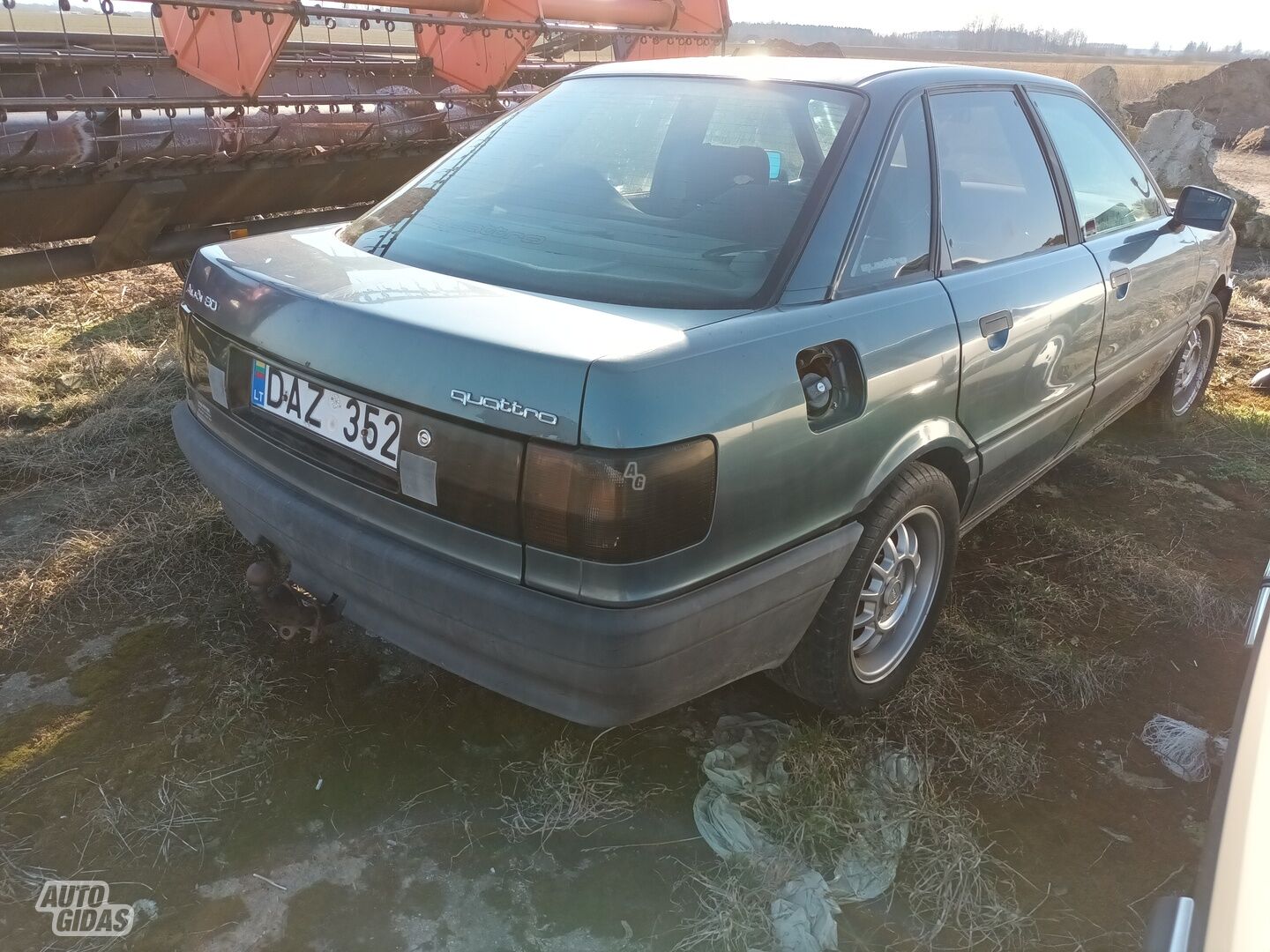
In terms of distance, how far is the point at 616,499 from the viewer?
5.48 feet

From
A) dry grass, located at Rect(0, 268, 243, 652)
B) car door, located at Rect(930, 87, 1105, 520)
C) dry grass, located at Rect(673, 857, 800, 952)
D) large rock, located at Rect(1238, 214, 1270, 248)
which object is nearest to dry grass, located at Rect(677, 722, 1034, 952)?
dry grass, located at Rect(673, 857, 800, 952)

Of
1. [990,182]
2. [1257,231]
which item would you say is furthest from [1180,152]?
Result: [990,182]

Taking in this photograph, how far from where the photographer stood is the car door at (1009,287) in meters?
2.51

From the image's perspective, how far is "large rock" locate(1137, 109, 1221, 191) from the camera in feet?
33.4

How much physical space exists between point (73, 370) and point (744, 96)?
12.9 feet

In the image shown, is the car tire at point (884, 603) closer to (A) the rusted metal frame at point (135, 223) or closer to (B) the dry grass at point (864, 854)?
(B) the dry grass at point (864, 854)

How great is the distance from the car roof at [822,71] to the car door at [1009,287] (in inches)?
2.7

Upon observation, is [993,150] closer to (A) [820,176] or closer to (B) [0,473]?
(A) [820,176]

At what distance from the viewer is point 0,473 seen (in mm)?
3686

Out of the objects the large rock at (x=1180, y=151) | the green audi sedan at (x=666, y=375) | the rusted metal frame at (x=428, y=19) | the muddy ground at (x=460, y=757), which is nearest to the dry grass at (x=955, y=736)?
the muddy ground at (x=460, y=757)

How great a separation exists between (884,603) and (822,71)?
4.82ft

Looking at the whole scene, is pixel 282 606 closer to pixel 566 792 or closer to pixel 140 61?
pixel 566 792

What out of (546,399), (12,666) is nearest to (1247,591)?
(546,399)

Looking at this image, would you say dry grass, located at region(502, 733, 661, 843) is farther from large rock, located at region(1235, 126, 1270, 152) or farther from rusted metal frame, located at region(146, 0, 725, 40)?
large rock, located at region(1235, 126, 1270, 152)
